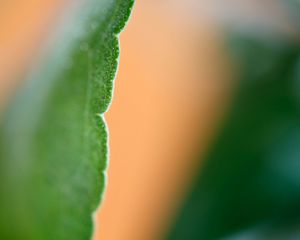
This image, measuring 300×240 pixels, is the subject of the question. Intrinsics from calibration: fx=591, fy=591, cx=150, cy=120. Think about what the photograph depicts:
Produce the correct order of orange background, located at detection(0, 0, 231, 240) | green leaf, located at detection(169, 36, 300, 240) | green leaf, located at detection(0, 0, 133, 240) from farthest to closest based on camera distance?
orange background, located at detection(0, 0, 231, 240) → green leaf, located at detection(169, 36, 300, 240) → green leaf, located at detection(0, 0, 133, 240)

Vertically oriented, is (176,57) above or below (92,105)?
above

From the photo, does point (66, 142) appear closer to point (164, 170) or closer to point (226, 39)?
point (226, 39)

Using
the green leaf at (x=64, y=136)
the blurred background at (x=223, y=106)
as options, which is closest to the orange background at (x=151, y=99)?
the blurred background at (x=223, y=106)

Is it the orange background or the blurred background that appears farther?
the orange background

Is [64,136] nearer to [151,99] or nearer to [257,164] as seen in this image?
[257,164]

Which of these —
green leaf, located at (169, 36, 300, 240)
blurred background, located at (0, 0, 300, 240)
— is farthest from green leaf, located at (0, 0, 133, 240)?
green leaf, located at (169, 36, 300, 240)

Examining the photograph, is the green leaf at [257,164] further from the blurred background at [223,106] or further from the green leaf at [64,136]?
the green leaf at [64,136]

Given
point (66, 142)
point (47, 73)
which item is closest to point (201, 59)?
point (47, 73)

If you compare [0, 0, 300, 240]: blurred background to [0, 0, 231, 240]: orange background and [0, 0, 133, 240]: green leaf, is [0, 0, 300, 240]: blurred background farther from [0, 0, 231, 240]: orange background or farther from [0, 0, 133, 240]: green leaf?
[0, 0, 133, 240]: green leaf
